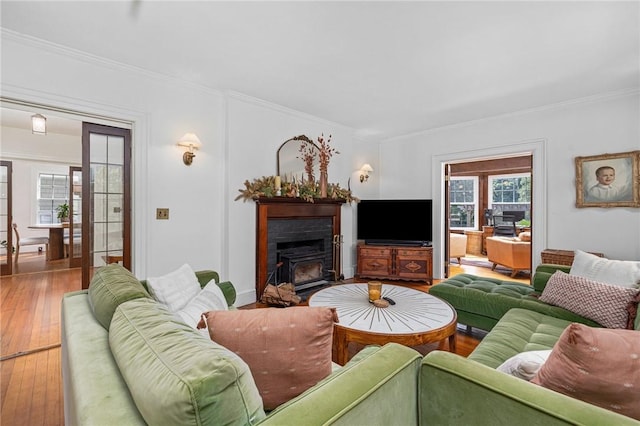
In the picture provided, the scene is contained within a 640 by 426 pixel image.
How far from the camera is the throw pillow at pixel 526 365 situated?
3.52ft

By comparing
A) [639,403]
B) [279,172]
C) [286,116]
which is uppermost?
[286,116]

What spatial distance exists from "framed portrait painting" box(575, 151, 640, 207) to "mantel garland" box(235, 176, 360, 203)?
2.94 metres

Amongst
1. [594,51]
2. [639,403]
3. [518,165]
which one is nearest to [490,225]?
[518,165]

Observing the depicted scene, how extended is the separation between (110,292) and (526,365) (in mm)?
1740

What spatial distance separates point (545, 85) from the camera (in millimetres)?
3119

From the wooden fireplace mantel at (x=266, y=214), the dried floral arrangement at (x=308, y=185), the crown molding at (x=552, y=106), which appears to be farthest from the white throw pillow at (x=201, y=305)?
the crown molding at (x=552, y=106)

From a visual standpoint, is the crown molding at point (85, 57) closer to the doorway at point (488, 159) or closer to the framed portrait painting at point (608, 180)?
the doorway at point (488, 159)

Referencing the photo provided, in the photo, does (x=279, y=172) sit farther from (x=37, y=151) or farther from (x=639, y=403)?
(x=37, y=151)

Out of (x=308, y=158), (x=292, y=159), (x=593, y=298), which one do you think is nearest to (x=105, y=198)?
(x=292, y=159)

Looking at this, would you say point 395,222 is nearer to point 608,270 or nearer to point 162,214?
point 608,270

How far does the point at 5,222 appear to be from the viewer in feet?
16.2

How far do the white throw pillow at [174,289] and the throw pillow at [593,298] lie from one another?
2483 millimetres

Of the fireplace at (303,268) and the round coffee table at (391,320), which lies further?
the fireplace at (303,268)

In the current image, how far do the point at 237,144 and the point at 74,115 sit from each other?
4.84ft
